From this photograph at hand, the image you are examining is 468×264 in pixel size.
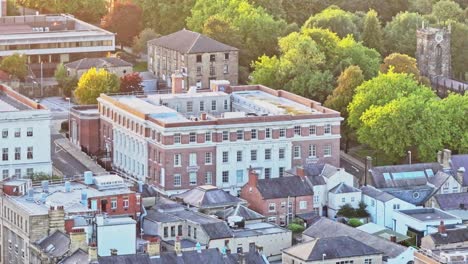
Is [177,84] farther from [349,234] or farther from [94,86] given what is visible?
[349,234]

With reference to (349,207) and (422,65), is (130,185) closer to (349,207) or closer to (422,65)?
(349,207)

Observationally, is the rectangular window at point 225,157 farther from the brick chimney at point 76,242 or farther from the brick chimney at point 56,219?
the brick chimney at point 76,242

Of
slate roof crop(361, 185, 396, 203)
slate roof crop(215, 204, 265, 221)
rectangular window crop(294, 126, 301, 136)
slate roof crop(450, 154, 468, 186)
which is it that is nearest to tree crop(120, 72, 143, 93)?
rectangular window crop(294, 126, 301, 136)

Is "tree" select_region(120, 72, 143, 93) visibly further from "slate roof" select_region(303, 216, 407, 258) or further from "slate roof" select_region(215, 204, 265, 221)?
"slate roof" select_region(303, 216, 407, 258)

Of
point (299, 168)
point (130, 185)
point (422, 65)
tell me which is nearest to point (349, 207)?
point (299, 168)

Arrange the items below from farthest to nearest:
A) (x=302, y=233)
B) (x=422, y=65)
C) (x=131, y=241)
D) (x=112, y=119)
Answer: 1. (x=422, y=65)
2. (x=112, y=119)
3. (x=302, y=233)
4. (x=131, y=241)

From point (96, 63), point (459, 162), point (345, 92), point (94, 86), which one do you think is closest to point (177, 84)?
point (94, 86)
